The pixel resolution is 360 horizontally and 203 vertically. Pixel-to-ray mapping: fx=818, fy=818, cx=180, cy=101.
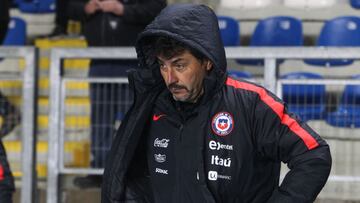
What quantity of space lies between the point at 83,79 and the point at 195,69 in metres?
2.90

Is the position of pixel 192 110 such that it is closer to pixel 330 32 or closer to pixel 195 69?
pixel 195 69

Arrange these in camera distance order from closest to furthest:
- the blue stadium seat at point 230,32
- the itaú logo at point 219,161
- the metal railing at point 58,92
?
the itaú logo at point 219,161, the metal railing at point 58,92, the blue stadium seat at point 230,32

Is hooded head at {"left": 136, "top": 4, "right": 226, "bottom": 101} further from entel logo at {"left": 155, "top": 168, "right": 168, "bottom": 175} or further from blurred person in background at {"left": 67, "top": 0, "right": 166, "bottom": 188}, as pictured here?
blurred person in background at {"left": 67, "top": 0, "right": 166, "bottom": 188}

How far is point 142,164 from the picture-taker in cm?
349

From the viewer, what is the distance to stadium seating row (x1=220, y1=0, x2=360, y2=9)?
8.60 m

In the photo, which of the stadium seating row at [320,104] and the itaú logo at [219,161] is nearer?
the itaú logo at [219,161]

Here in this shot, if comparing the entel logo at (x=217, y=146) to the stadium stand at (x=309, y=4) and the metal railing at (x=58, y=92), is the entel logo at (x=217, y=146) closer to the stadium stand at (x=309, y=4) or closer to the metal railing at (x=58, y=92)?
the metal railing at (x=58, y=92)

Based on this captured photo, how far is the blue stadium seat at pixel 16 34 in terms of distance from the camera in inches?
356

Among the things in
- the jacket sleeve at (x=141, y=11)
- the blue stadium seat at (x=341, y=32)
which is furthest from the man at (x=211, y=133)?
the blue stadium seat at (x=341, y=32)

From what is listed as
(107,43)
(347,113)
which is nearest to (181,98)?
(347,113)

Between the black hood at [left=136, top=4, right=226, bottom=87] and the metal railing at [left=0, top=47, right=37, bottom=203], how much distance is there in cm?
292

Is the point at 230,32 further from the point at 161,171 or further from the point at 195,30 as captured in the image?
the point at 195,30

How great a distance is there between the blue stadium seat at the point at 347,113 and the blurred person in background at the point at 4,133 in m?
2.42

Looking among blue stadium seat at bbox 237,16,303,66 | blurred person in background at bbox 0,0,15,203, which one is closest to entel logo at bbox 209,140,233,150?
blurred person in background at bbox 0,0,15,203
